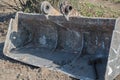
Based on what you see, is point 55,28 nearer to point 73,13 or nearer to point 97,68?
point 73,13

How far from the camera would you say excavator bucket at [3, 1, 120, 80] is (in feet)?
20.3

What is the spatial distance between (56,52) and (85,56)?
70 centimetres

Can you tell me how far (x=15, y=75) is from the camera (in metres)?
6.85

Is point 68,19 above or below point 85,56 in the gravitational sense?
above

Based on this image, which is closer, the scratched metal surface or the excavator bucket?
the excavator bucket

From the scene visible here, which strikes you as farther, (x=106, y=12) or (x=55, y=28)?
(x=106, y=12)

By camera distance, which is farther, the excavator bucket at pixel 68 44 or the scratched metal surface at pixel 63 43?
the scratched metal surface at pixel 63 43

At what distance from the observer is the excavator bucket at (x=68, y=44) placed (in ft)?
20.3

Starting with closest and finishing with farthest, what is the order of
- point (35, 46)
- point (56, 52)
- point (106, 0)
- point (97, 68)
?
1. point (97, 68)
2. point (56, 52)
3. point (35, 46)
4. point (106, 0)

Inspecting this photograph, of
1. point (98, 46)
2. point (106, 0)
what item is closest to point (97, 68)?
point (98, 46)

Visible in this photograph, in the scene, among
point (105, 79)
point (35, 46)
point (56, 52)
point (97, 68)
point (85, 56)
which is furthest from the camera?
point (35, 46)

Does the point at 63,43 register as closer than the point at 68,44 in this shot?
No

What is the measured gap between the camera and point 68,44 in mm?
7430

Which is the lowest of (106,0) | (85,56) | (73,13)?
(106,0)
